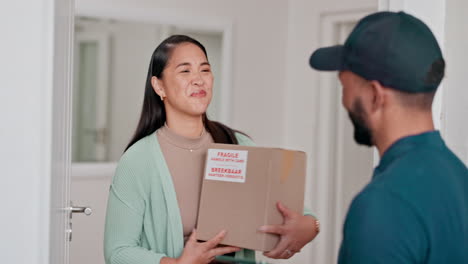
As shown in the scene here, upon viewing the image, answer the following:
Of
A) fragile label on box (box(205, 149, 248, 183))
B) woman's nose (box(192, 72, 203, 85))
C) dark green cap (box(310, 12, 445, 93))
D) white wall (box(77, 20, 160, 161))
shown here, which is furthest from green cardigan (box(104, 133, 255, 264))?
white wall (box(77, 20, 160, 161))

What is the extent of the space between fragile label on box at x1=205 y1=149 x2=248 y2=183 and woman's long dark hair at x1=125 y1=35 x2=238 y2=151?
16 cm

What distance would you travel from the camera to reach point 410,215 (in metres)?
1.01

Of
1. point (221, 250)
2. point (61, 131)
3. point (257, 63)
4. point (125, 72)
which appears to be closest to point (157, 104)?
point (61, 131)

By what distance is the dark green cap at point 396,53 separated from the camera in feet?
3.45

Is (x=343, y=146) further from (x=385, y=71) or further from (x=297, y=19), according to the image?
(x=385, y=71)

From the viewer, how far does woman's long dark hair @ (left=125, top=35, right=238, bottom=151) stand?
175cm

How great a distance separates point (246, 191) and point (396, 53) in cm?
67

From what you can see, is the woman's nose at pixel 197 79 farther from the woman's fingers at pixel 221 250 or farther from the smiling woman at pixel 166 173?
the woman's fingers at pixel 221 250

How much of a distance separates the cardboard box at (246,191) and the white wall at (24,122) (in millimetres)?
453

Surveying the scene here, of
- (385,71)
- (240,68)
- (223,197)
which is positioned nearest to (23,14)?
(223,197)

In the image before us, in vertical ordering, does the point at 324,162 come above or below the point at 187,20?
below

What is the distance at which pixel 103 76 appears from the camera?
437 cm

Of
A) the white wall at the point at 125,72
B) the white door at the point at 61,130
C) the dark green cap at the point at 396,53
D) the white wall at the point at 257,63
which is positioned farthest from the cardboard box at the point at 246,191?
the white wall at the point at 257,63

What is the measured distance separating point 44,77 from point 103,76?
3.07 meters
